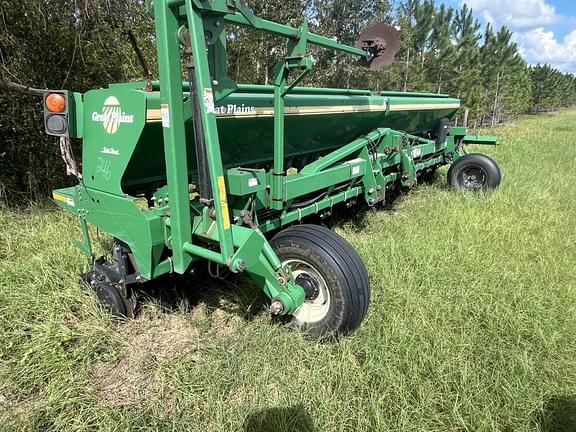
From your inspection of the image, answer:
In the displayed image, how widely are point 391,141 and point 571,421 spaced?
3.01m

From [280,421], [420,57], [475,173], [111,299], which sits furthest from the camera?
[420,57]

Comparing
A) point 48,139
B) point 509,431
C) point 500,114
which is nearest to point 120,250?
point 509,431

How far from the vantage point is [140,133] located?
241cm

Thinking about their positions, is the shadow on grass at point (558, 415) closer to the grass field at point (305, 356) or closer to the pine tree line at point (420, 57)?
the grass field at point (305, 356)

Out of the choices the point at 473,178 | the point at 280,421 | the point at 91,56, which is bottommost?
the point at 280,421

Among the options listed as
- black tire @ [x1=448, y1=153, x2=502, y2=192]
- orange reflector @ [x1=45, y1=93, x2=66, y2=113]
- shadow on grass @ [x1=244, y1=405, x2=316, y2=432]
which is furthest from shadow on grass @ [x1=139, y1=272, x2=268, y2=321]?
black tire @ [x1=448, y1=153, x2=502, y2=192]

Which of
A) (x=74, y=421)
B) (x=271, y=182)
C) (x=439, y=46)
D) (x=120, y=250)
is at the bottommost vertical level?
(x=74, y=421)

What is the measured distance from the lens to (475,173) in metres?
6.36

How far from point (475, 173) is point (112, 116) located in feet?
18.1

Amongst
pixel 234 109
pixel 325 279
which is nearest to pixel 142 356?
pixel 325 279

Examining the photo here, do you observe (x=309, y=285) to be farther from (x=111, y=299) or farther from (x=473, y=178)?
(x=473, y=178)

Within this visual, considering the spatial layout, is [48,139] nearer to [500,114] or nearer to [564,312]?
[564,312]

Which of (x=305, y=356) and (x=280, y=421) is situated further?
(x=305, y=356)

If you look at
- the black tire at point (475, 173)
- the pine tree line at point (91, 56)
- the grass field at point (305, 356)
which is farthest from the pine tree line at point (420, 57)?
the grass field at point (305, 356)
